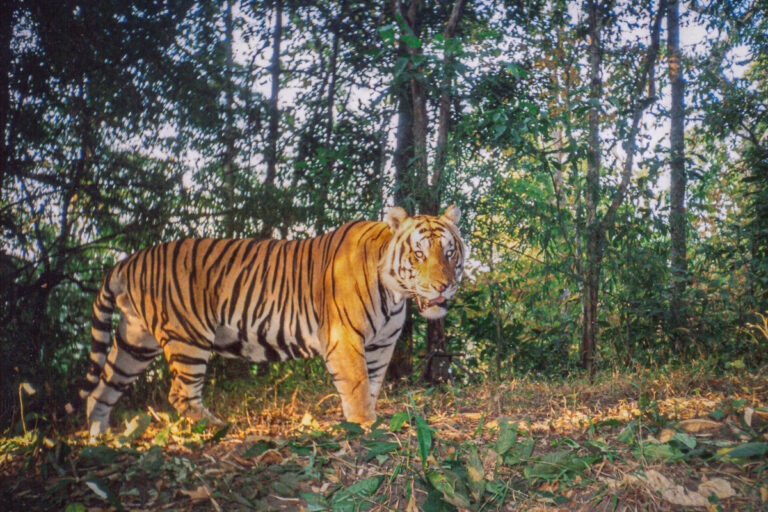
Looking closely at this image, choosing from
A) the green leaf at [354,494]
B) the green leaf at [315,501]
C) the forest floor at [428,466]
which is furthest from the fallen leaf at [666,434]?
the green leaf at [315,501]

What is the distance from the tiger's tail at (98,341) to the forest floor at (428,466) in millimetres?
624

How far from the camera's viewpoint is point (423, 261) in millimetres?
3660

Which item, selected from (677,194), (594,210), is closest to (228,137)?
(594,210)

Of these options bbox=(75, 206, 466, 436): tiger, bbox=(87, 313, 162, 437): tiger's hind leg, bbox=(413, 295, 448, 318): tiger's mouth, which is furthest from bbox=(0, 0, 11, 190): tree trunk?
bbox=(413, 295, 448, 318): tiger's mouth

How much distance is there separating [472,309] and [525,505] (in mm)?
3681

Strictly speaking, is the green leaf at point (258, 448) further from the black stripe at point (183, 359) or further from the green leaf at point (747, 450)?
the green leaf at point (747, 450)

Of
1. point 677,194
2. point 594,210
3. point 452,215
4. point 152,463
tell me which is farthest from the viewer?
point 677,194

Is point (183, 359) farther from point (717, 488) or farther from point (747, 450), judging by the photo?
point (747, 450)

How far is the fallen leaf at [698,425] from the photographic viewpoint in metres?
2.67

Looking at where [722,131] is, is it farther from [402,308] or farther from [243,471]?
[243,471]

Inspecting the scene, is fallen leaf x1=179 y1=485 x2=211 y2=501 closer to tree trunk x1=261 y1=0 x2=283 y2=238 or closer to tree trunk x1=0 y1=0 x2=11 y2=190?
tree trunk x1=0 y1=0 x2=11 y2=190

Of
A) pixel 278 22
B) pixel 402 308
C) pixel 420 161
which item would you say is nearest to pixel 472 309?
pixel 420 161

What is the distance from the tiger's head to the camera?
362 cm

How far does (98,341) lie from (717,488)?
12.3 feet
